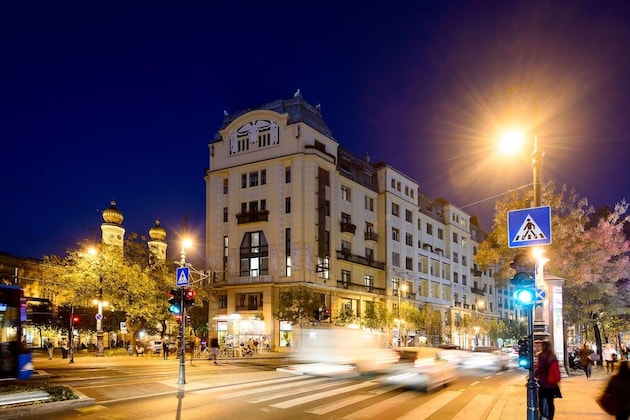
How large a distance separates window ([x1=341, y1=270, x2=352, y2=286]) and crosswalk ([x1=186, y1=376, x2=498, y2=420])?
37.8 meters

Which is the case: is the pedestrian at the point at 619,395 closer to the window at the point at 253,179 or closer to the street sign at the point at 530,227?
the street sign at the point at 530,227

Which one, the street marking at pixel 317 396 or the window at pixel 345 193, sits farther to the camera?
the window at pixel 345 193

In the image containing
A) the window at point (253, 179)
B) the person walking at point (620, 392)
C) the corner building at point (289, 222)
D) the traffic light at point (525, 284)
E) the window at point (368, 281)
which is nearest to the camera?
the person walking at point (620, 392)

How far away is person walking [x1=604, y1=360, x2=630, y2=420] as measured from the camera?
25.9ft

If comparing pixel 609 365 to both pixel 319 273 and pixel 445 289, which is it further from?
pixel 445 289

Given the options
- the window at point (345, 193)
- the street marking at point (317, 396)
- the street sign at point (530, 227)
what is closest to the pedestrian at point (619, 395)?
the street sign at point (530, 227)

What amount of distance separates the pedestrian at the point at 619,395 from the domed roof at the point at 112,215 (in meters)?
73.2

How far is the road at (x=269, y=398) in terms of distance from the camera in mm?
13523

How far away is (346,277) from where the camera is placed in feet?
197

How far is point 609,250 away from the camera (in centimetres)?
2862

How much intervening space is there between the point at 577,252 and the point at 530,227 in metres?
19.7

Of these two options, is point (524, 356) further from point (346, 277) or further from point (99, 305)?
point (346, 277)

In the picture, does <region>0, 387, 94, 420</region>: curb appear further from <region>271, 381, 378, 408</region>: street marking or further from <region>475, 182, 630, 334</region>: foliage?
<region>475, 182, 630, 334</region>: foliage

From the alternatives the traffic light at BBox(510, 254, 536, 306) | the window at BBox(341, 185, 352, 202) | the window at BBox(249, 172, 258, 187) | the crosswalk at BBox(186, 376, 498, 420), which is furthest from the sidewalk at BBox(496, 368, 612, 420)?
the window at BBox(341, 185, 352, 202)
